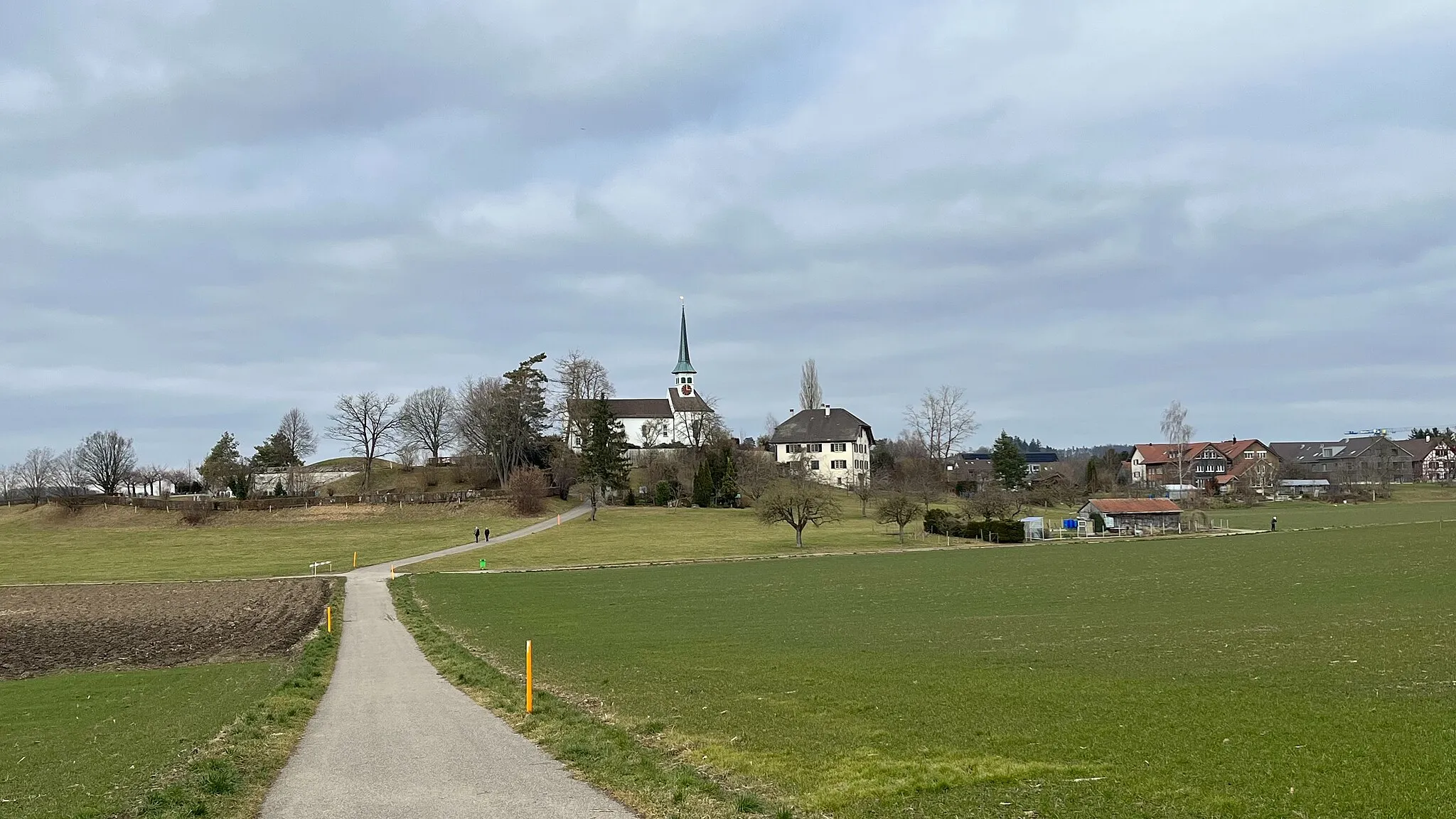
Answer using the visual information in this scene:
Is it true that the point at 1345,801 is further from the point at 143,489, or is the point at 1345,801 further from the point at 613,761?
the point at 143,489

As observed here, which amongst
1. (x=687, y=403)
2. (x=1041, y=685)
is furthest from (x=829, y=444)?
(x=1041, y=685)

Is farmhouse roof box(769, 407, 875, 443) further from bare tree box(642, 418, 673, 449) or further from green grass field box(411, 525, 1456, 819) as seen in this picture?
green grass field box(411, 525, 1456, 819)

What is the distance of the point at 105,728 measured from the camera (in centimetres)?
1844

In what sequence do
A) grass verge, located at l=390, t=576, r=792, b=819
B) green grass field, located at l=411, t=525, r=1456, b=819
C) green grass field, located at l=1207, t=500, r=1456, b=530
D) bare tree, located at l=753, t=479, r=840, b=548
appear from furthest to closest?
green grass field, located at l=1207, t=500, r=1456, b=530
bare tree, located at l=753, t=479, r=840, b=548
grass verge, located at l=390, t=576, r=792, b=819
green grass field, located at l=411, t=525, r=1456, b=819

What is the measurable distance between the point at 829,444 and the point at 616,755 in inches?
5401

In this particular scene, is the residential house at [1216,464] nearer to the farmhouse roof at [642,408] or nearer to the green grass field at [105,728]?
the farmhouse roof at [642,408]

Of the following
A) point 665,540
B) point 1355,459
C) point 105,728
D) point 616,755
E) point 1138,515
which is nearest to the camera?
point 616,755

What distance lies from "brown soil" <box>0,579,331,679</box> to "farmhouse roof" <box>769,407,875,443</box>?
330 ft

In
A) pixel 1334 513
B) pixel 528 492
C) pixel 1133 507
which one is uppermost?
pixel 528 492

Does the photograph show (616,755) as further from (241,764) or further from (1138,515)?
(1138,515)

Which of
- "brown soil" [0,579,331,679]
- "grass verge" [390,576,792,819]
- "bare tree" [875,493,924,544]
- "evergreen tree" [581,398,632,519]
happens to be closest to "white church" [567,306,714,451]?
"evergreen tree" [581,398,632,519]

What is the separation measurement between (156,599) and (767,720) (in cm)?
4194

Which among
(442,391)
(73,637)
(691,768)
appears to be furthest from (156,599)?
(442,391)

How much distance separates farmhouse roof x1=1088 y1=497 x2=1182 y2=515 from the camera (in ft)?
300
